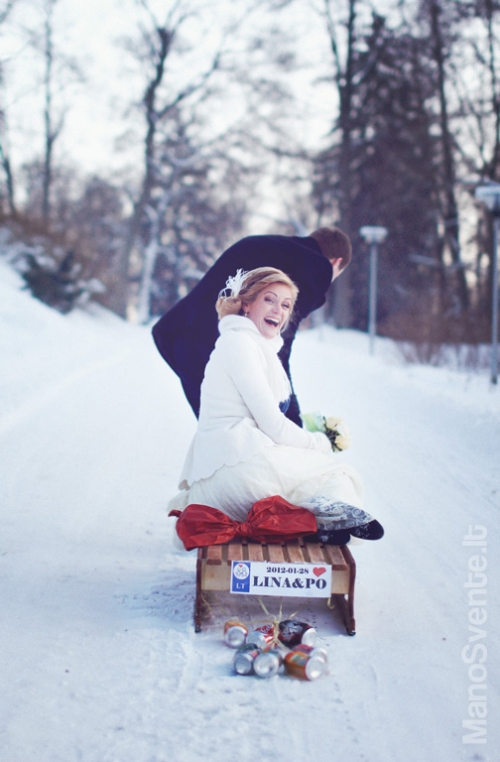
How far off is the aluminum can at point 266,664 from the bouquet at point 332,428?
1068mm

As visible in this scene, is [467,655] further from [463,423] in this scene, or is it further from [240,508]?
[463,423]

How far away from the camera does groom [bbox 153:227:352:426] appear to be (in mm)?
3801

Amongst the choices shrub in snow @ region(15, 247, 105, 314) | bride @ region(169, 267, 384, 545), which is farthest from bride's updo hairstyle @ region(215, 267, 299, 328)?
shrub in snow @ region(15, 247, 105, 314)

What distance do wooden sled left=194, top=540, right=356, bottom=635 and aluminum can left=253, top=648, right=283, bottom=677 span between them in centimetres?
35

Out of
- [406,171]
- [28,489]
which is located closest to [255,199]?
[406,171]

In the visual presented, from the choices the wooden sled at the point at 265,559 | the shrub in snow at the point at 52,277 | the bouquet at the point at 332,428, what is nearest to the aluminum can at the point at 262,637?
the wooden sled at the point at 265,559

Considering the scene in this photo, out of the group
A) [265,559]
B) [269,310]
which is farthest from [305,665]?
[269,310]

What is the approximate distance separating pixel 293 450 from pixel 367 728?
117cm

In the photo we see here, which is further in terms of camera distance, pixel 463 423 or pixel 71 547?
pixel 463 423

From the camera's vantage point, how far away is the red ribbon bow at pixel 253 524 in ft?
9.11

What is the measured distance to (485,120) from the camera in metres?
22.8

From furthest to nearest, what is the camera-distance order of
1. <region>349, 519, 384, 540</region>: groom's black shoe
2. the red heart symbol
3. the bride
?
the bride
<region>349, 519, 384, 540</region>: groom's black shoe
the red heart symbol

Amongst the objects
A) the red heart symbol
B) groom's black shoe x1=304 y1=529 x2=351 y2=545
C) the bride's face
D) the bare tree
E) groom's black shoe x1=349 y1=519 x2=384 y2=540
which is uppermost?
the bare tree

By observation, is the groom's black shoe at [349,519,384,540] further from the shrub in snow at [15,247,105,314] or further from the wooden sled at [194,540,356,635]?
the shrub in snow at [15,247,105,314]
